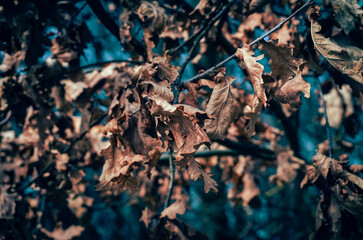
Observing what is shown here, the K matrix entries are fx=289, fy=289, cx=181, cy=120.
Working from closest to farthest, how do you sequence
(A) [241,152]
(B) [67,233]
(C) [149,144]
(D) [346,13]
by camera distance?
(C) [149,144], (D) [346,13], (B) [67,233], (A) [241,152]

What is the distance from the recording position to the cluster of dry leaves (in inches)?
48.2

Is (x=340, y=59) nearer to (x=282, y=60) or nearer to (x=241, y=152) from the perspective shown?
(x=282, y=60)

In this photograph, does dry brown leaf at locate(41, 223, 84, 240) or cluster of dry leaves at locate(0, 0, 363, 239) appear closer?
cluster of dry leaves at locate(0, 0, 363, 239)

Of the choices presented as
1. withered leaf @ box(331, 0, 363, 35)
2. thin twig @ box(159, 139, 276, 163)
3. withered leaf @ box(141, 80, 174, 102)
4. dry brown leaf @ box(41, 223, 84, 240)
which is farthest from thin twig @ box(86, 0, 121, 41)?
dry brown leaf @ box(41, 223, 84, 240)

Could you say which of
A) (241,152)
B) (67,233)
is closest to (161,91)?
(241,152)

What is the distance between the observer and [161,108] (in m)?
1.10

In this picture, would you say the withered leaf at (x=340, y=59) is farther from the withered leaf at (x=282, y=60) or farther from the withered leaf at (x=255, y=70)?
the withered leaf at (x=255, y=70)

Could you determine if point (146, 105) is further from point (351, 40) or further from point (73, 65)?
point (73, 65)

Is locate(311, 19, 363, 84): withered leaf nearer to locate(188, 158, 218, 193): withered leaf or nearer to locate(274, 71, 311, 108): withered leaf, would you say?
locate(274, 71, 311, 108): withered leaf

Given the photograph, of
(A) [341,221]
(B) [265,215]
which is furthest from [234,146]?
(B) [265,215]

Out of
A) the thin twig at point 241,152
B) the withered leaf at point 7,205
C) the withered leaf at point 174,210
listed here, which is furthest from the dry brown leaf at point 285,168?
the withered leaf at point 7,205

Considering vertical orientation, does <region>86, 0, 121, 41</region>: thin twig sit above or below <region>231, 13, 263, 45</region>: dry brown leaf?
above

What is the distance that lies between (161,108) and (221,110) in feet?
0.91

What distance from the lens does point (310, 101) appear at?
15.9 ft
